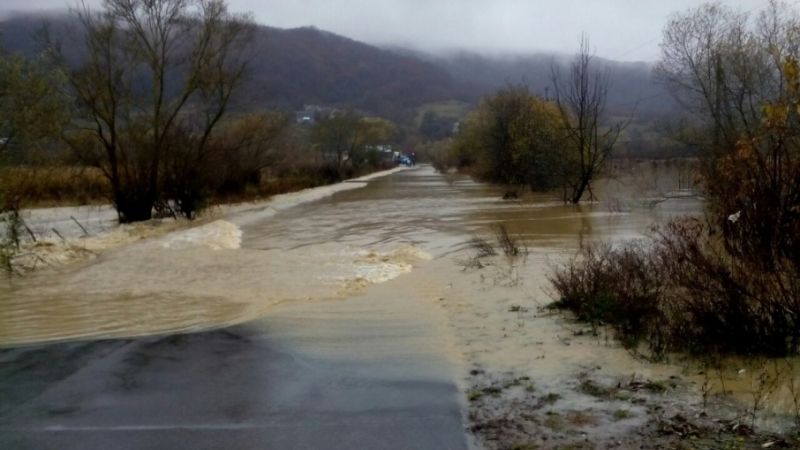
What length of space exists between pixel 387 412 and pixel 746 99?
31.9 m

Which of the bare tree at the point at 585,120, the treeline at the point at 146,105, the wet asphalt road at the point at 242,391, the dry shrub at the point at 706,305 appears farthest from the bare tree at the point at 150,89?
the dry shrub at the point at 706,305

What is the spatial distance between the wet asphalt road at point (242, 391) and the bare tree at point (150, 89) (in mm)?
23334

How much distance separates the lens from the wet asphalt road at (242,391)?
5930 millimetres

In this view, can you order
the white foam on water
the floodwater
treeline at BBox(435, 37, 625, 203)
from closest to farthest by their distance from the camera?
1. the floodwater
2. the white foam on water
3. treeline at BBox(435, 37, 625, 203)

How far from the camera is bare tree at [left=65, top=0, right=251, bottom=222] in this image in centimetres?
3038

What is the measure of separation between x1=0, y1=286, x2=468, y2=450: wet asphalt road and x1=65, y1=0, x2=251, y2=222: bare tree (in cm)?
2333

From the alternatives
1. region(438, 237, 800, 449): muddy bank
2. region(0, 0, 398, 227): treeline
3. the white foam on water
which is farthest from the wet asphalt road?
region(0, 0, 398, 227): treeline

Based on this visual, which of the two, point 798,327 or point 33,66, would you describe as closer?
point 798,327

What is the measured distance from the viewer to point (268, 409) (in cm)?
663

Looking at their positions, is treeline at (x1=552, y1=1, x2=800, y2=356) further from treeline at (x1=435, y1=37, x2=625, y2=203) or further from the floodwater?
treeline at (x1=435, y1=37, x2=625, y2=203)

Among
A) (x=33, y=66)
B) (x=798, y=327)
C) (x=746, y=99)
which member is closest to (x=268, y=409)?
(x=798, y=327)

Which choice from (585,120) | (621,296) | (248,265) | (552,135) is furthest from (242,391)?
(552,135)

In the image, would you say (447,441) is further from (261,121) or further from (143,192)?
(261,121)

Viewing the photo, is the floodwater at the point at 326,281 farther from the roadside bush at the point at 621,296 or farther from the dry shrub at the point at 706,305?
the dry shrub at the point at 706,305
